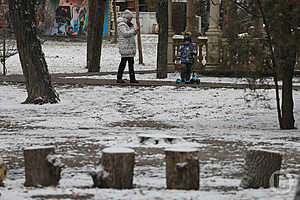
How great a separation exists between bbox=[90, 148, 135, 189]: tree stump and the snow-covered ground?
16cm

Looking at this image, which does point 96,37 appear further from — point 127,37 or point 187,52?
point 127,37

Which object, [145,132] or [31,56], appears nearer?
[145,132]

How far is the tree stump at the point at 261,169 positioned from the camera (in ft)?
27.1

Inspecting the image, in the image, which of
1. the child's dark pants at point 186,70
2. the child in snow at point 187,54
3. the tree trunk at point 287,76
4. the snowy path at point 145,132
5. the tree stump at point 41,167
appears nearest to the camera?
the snowy path at point 145,132

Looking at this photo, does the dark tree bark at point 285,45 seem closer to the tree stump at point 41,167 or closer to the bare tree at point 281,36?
the bare tree at point 281,36

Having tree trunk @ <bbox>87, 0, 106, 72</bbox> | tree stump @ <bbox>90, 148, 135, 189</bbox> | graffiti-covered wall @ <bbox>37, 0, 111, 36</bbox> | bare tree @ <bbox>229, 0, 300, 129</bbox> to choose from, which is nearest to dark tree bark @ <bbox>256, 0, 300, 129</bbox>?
bare tree @ <bbox>229, 0, 300, 129</bbox>

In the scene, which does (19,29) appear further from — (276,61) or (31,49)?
(276,61)

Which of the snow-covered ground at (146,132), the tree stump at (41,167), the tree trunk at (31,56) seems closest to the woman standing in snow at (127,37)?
the snow-covered ground at (146,132)

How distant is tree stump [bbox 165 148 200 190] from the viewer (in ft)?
26.2

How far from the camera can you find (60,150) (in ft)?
36.9

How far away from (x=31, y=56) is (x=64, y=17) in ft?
103

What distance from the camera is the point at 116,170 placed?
8.08m

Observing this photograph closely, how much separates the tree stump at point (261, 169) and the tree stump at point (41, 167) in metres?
1.86

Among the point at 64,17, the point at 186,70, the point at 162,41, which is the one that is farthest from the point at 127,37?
the point at 64,17
